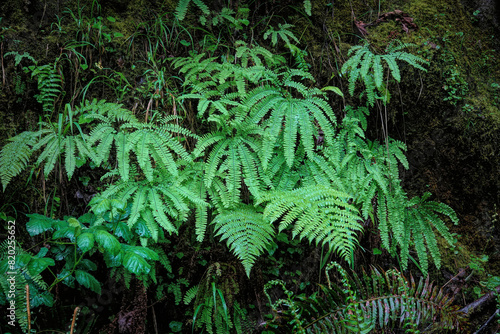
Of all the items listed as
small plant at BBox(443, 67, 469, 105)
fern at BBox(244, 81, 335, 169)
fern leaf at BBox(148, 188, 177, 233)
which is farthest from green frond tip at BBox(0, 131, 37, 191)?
small plant at BBox(443, 67, 469, 105)

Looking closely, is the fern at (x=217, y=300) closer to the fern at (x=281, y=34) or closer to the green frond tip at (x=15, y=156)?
the green frond tip at (x=15, y=156)

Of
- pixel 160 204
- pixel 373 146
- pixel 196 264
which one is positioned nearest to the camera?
pixel 160 204

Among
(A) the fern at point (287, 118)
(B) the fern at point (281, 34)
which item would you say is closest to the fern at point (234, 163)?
(A) the fern at point (287, 118)

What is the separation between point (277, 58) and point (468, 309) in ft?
10.2

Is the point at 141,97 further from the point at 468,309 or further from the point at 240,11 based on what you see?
the point at 468,309

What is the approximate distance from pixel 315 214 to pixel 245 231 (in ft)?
1.94

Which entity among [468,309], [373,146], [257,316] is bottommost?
[257,316]

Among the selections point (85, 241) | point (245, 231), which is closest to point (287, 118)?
point (245, 231)

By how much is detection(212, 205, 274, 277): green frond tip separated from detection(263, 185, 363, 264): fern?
0.48 feet

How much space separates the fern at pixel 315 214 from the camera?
2.32 m

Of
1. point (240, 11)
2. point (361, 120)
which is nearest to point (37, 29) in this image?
point (240, 11)

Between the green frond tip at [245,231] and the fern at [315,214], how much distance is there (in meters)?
0.15

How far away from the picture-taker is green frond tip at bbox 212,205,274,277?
92.1 inches

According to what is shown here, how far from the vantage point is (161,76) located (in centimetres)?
315
